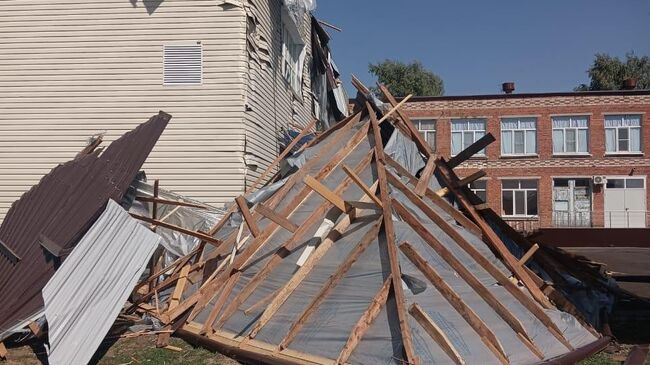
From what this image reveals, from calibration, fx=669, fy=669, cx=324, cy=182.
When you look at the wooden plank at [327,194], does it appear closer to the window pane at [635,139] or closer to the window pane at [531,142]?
the window pane at [531,142]

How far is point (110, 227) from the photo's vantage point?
24.3 feet

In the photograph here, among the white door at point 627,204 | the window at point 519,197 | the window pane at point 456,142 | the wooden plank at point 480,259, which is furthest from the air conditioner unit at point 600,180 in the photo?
the wooden plank at point 480,259

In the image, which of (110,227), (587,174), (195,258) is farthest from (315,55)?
(587,174)

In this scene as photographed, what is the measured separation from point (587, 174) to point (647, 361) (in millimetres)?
28122

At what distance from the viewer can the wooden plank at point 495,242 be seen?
803 cm

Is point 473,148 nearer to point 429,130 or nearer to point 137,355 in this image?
point 137,355

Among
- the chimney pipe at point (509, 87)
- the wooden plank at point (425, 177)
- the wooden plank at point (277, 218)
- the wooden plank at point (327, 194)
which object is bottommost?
the wooden plank at point (277, 218)

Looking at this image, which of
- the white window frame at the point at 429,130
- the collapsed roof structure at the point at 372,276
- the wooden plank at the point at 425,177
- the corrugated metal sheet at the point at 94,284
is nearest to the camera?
the collapsed roof structure at the point at 372,276

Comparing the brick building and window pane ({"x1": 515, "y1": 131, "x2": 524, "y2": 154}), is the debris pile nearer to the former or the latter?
the brick building

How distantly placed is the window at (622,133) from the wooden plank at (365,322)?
99.4ft

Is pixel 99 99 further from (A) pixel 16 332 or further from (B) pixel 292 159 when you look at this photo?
(A) pixel 16 332

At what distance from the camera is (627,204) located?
108 ft

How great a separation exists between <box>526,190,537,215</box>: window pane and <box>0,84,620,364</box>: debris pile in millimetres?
25182

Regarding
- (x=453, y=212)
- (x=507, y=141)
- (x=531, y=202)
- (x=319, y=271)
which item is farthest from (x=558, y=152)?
(x=319, y=271)
